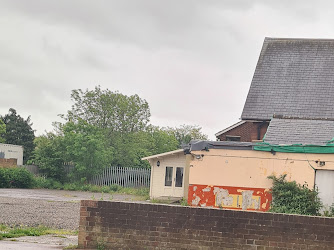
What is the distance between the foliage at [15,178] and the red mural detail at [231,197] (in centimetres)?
2843

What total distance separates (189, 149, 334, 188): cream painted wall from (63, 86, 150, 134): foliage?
37.7m

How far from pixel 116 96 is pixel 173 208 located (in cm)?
4432

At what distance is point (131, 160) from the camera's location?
56.2m

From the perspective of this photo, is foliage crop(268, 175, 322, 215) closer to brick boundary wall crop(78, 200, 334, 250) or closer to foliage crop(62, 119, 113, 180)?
brick boundary wall crop(78, 200, 334, 250)

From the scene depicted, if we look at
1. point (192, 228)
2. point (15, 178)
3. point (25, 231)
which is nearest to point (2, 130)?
point (15, 178)

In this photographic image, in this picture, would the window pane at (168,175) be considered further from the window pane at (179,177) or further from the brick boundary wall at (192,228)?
the brick boundary wall at (192,228)

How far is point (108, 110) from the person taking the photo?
57.4m

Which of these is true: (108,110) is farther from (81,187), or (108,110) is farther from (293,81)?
(293,81)

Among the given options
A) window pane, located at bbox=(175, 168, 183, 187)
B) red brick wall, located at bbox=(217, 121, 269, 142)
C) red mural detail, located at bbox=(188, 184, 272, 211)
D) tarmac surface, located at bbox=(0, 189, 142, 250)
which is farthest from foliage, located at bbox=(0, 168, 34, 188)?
red mural detail, located at bbox=(188, 184, 272, 211)

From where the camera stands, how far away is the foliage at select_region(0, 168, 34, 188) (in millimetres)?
45756

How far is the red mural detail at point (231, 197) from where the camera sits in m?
19.1

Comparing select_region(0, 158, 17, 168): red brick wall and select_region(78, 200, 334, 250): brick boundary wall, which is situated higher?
select_region(0, 158, 17, 168): red brick wall

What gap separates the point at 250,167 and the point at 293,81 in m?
14.2

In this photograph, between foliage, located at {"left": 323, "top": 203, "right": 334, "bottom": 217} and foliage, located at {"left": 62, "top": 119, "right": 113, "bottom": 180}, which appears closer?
foliage, located at {"left": 323, "top": 203, "right": 334, "bottom": 217}
